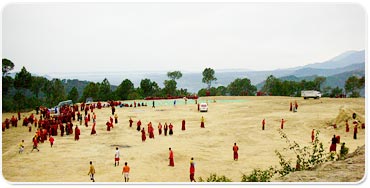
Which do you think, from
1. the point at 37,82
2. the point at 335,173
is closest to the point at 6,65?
the point at 335,173

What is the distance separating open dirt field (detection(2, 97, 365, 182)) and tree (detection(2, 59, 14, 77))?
8.48 feet

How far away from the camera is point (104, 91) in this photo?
137 ft

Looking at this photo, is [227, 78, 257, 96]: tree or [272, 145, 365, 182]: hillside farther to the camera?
[227, 78, 257, 96]: tree

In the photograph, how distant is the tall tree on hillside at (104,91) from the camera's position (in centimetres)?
4031

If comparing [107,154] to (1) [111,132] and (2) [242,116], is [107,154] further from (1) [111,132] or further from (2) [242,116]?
(2) [242,116]

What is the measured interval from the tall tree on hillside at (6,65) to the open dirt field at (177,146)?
2.58 metres

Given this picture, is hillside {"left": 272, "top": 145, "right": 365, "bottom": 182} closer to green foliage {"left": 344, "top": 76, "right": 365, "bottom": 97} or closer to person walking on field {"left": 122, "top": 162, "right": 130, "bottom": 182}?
green foliage {"left": 344, "top": 76, "right": 365, "bottom": 97}

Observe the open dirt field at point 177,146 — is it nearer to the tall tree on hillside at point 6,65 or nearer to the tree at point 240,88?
the tall tree on hillside at point 6,65

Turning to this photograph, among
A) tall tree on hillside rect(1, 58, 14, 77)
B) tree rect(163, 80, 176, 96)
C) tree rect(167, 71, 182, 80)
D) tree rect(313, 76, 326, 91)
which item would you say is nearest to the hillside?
tall tree on hillside rect(1, 58, 14, 77)

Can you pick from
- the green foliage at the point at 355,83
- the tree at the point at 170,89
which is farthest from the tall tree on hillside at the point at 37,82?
the tree at the point at 170,89

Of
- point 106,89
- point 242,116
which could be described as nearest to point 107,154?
point 242,116

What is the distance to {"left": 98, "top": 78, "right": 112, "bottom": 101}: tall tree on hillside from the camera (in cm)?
4031

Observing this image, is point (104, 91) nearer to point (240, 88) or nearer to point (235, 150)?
point (240, 88)

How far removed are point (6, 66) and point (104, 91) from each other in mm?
29682
